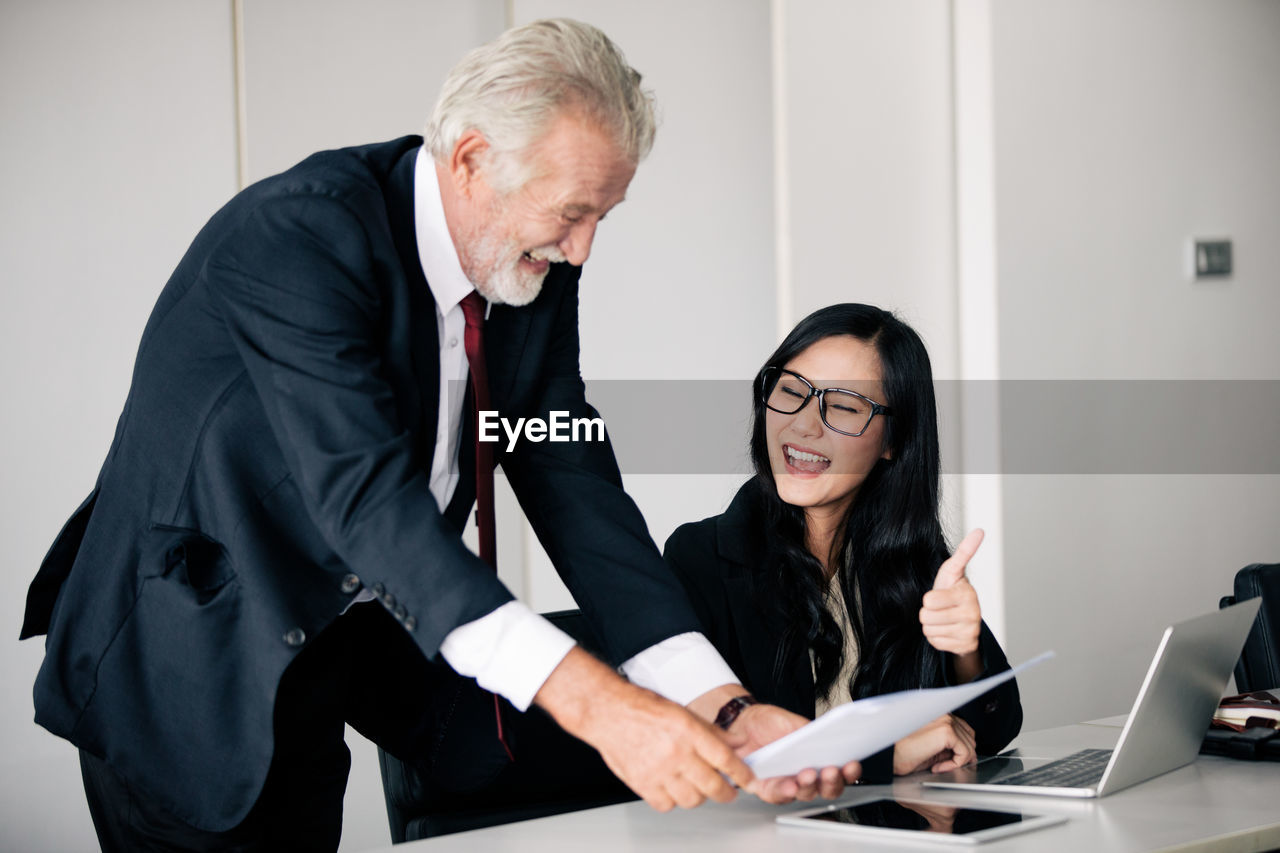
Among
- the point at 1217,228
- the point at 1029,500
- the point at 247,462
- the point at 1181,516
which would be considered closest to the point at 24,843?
the point at 247,462

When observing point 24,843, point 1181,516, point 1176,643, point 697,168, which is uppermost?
point 697,168

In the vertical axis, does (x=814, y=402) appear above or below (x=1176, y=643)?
above

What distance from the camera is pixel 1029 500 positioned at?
4113 millimetres

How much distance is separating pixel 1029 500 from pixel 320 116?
8.53 ft

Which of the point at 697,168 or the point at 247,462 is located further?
the point at 697,168

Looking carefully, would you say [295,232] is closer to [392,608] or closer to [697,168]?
[392,608]

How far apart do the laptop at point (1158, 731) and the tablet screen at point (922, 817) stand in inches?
5.7

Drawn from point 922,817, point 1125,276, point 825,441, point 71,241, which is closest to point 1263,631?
point 825,441

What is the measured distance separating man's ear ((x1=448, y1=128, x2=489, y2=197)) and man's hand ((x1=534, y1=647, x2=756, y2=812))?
1.88ft

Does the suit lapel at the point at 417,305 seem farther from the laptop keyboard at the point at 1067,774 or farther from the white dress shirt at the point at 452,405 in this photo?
the laptop keyboard at the point at 1067,774

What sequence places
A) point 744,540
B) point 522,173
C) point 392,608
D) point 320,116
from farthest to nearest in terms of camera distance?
point 320,116, point 744,540, point 522,173, point 392,608

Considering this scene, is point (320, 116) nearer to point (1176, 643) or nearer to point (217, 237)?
point (217, 237)

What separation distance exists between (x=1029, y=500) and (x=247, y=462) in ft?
10.7

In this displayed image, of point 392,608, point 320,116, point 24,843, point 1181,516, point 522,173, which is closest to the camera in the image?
point 392,608
